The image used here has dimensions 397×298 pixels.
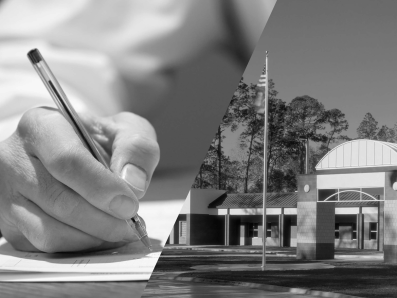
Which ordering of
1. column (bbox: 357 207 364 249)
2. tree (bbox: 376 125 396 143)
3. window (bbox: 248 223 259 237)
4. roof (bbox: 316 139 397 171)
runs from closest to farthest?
roof (bbox: 316 139 397 171) < tree (bbox: 376 125 396 143) < window (bbox: 248 223 259 237) < column (bbox: 357 207 364 249)

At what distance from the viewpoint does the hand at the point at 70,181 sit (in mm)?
588

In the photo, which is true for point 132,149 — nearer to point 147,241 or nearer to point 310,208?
point 147,241

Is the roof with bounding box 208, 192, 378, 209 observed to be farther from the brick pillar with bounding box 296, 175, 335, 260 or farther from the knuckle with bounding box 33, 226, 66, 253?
the knuckle with bounding box 33, 226, 66, 253

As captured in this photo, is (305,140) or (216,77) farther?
(305,140)

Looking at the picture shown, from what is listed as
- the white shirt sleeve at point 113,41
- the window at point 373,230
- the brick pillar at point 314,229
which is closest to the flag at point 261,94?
the brick pillar at point 314,229

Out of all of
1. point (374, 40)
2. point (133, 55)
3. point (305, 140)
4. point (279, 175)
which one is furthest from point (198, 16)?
point (374, 40)

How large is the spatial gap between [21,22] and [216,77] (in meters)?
0.21

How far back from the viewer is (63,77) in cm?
69

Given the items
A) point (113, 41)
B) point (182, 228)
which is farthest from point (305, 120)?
point (113, 41)

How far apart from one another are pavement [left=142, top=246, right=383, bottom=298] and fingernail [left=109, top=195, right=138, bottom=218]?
2331 millimetres

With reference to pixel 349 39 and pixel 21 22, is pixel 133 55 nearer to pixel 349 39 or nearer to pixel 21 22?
pixel 21 22

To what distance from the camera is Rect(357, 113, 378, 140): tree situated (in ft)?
10.5

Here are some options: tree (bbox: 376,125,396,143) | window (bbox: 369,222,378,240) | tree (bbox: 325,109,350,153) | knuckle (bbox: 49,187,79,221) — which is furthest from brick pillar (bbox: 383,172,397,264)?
knuckle (bbox: 49,187,79,221)

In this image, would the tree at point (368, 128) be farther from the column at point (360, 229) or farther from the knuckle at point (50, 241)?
the knuckle at point (50, 241)
